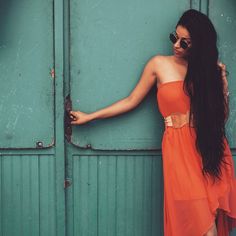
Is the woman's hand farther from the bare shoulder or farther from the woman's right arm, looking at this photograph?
the bare shoulder

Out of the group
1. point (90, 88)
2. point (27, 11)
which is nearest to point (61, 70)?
point (90, 88)

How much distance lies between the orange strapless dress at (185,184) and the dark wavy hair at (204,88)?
45 mm

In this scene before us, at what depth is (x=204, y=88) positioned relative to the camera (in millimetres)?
2482

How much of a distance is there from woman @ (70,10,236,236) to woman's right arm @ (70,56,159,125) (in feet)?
0.19

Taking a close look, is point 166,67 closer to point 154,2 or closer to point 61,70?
point 154,2

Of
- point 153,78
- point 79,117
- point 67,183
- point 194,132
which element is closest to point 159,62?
point 153,78

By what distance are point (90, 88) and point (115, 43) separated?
0.98ft

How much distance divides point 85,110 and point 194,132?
0.65 meters

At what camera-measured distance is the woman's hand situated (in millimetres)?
2660

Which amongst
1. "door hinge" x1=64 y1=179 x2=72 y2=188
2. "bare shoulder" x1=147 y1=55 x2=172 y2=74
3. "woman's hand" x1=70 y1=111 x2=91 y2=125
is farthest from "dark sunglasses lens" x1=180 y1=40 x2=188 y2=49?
"door hinge" x1=64 y1=179 x2=72 y2=188

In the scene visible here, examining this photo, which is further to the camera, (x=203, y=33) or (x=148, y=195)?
(x=148, y=195)

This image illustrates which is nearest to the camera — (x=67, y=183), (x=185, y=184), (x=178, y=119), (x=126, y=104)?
(x=185, y=184)

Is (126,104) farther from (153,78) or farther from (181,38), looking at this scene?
(181,38)

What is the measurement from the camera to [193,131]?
2.52m
